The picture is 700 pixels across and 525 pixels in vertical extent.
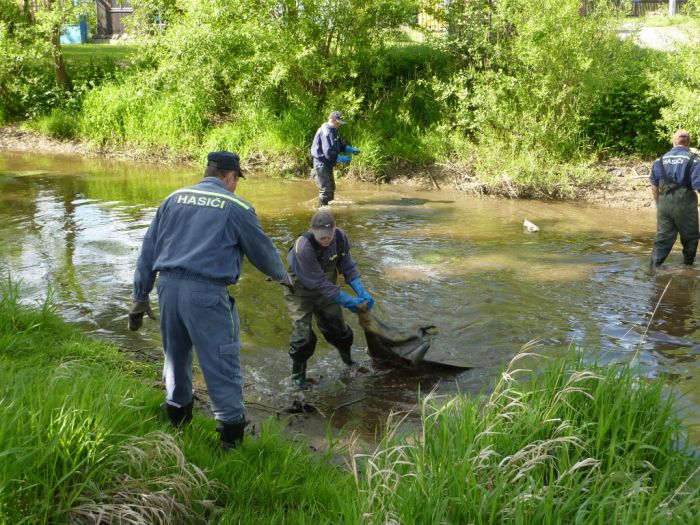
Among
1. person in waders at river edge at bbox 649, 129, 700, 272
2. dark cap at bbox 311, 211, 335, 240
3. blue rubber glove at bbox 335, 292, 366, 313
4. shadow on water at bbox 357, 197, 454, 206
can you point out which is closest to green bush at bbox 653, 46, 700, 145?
shadow on water at bbox 357, 197, 454, 206

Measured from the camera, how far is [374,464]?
372 cm

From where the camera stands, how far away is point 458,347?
738 cm

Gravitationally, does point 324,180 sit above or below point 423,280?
above

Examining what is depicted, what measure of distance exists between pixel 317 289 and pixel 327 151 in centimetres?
772

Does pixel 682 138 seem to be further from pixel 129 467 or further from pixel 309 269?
pixel 129 467

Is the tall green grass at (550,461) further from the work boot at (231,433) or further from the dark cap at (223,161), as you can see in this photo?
the dark cap at (223,161)

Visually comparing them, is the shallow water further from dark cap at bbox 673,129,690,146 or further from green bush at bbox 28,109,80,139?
green bush at bbox 28,109,80,139

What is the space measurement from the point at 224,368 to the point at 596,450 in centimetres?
228

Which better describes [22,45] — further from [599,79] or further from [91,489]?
[91,489]

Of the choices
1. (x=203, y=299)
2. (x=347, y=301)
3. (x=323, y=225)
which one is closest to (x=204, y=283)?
(x=203, y=299)

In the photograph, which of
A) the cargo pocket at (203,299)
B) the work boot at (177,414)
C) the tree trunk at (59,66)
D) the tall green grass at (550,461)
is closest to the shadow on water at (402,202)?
the tall green grass at (550,461)

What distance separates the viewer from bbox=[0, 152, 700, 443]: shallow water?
22.1 feet

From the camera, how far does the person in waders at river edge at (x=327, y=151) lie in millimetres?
13539

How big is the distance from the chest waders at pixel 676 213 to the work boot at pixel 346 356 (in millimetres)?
5196
